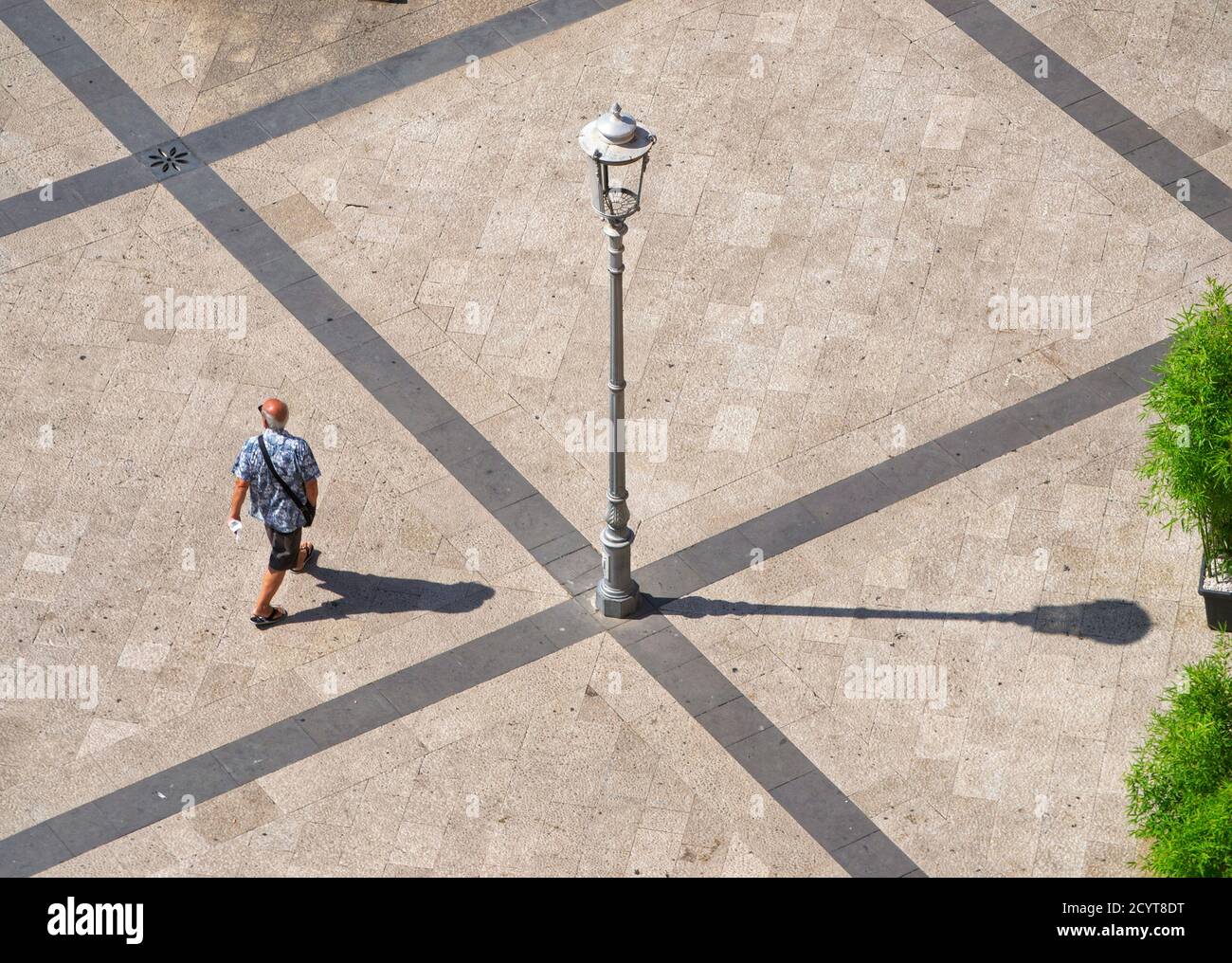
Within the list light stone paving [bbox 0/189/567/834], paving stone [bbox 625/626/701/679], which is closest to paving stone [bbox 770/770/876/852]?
paving stone [bbox 625/626/701/679]

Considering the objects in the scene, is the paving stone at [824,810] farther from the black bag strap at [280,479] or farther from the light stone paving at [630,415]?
the black bag strap at [280,479]

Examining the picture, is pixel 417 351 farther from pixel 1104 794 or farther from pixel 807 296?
pixel 1104 794

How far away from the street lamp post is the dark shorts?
2555mm

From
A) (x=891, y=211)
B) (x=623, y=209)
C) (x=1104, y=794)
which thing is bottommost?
(x=1104, y=794)

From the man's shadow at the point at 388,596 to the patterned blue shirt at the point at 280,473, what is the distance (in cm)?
94

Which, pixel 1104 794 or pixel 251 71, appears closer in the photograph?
pixel 1104 794

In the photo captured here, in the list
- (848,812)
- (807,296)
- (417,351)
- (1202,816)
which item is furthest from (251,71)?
(1202,816)

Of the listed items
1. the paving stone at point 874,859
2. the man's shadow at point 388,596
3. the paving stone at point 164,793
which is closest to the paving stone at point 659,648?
the man's shadow at point 388,596

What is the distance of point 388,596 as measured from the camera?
18.1 m

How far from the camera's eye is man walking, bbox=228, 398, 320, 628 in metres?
17.1

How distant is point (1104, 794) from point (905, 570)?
8.55 ft

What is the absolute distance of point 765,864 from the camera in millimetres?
16359
